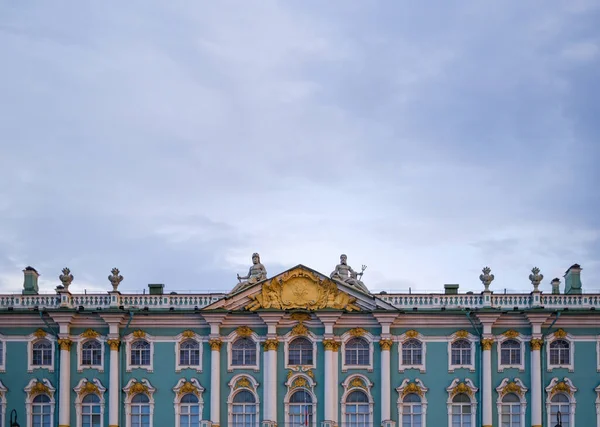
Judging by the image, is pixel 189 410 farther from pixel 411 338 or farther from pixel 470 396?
pixel 470 396

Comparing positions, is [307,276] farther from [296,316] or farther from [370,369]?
[370,369]

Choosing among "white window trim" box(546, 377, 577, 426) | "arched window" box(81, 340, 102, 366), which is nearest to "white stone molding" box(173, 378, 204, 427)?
"arched window" box(81, 340, 102, 366)

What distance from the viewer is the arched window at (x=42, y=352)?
271ft

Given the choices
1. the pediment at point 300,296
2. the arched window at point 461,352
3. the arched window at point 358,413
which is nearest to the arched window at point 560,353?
the arched window at point 461,352

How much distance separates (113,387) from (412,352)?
21.6 metres

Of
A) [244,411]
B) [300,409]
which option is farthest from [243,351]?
[300,409]

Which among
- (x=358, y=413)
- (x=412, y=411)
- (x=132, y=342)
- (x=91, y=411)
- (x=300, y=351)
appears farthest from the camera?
(x=132, y=342)

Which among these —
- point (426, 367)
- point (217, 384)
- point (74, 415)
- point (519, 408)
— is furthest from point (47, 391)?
point (519, 408)

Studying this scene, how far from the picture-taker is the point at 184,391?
81750 mm

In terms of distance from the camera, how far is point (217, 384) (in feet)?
267

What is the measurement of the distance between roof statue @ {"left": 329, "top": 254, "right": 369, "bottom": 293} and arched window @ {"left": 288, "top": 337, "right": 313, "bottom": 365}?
5177 millimetres

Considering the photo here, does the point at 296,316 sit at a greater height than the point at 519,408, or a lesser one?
greater

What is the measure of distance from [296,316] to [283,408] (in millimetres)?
6608

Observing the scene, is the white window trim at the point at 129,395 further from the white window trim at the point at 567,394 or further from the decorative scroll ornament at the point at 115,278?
the white window trim at the point at 567,394
